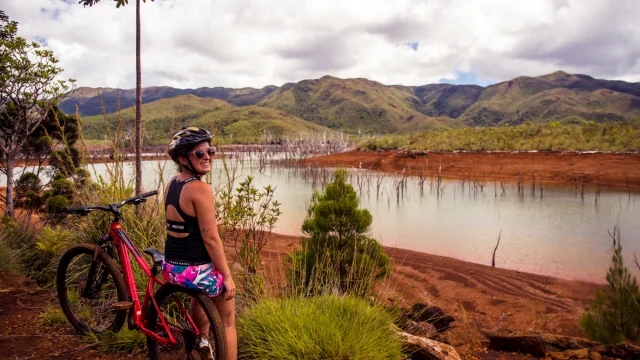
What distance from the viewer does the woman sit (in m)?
2.21

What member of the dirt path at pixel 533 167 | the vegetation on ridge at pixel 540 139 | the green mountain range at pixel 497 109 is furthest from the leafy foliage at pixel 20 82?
the green mountain range at pixel 497 109

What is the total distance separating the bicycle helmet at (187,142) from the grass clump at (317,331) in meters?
1.38

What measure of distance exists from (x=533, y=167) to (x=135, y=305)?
29.7m

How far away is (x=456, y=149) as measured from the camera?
118ft

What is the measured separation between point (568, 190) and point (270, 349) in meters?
24.1

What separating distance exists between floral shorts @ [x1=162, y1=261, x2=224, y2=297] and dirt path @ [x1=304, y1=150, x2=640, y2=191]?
23.4 meters

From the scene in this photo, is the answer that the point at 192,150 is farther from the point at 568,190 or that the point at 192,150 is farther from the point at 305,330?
the point at 568,190

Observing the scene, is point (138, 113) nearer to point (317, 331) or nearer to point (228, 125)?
point (317, 331)

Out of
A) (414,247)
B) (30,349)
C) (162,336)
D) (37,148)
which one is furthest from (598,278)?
(37,148)

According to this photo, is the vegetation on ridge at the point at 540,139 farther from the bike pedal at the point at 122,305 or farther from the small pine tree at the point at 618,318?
the bike pedal at the point at 122,305

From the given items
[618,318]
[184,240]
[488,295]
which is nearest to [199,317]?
[184,240]

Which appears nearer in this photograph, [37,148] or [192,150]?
[192,150]

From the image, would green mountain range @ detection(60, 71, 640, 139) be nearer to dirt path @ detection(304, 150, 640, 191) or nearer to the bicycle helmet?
dirt path @ detection(304, 150, 640, 191)

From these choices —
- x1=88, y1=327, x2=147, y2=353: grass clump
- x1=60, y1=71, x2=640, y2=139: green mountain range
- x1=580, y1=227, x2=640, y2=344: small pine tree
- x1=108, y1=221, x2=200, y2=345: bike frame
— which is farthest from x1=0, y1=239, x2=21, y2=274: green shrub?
x1=60, y1=71, x2=640, y2=139: green mountain range
